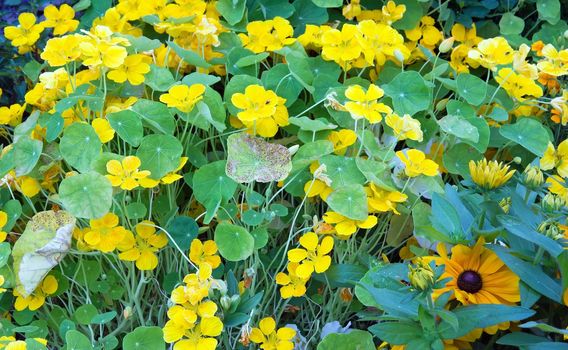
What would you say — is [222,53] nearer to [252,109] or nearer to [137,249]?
[252,109]

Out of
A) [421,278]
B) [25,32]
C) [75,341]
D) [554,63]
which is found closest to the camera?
[421,278]

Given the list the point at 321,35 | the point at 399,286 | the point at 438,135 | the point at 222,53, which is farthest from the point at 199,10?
the point at 399,286

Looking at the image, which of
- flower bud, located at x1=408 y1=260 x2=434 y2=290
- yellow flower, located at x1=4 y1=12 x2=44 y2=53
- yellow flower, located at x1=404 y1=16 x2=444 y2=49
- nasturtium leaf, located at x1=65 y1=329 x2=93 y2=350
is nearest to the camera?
flower bud, located at x1=408 y1=260 x2=434 y2=290

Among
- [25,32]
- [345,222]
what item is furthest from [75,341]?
[25,32]

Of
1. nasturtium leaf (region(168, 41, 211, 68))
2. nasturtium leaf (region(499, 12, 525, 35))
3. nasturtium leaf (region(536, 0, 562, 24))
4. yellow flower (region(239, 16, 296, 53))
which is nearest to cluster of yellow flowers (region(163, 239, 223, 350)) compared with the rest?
nasturtium leaf (region(168, 41, 211, 68))

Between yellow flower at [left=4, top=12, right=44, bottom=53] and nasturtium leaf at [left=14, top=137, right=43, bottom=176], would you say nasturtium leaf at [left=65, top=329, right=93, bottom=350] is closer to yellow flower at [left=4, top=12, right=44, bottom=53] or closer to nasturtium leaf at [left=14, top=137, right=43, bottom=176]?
nasturtium leaf at [left=14, top=137, right=43, bottom=176]

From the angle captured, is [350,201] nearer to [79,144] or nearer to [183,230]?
[183,230]
